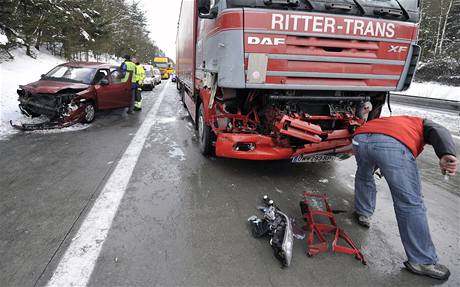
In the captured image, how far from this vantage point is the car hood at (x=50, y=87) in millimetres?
7055

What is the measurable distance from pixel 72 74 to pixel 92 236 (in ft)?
Answer: 22.4

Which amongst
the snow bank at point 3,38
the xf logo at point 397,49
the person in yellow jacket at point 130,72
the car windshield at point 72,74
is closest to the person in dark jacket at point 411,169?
the xf logo at point 397,49

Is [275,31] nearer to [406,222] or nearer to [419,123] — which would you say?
[419,123]

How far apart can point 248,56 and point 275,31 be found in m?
0.45

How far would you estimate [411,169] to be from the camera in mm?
2646

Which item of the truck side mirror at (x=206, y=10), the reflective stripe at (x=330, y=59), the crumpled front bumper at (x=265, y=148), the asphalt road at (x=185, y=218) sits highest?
the truck side mirror at (x=206, y=10)

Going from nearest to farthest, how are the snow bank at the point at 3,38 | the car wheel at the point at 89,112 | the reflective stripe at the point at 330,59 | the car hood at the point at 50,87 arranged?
the reflective stripe at the point at 330,59 → the car hood at the point at 50,87 → the car wheel at the point at 89,112 → the snow bank at the point at 3,38

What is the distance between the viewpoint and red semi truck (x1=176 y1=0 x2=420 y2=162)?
3.77m

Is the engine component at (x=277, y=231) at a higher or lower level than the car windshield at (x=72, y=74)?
lower

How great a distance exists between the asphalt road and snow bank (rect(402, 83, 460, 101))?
1656 centimetres

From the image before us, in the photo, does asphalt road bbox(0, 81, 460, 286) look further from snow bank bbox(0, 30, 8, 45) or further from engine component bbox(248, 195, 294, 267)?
snow bank bbox(0, 30, 8, 45)

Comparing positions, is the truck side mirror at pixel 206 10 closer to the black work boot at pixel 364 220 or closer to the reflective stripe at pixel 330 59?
the reflective stripe at pixel 330 59

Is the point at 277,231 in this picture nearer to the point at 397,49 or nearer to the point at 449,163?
the point at 449,163

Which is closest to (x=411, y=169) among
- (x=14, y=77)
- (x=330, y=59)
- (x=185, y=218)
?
(x=330, y=59)
